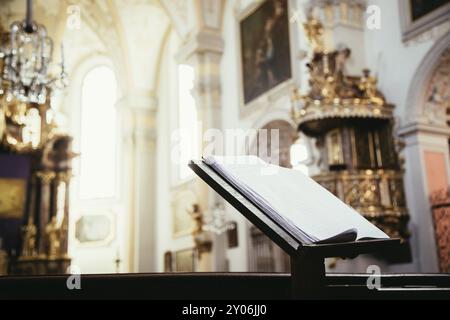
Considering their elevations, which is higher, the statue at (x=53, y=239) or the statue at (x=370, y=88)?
the statue at (x=370, y=88)

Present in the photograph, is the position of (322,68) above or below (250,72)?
below

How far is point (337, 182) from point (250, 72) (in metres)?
4.54

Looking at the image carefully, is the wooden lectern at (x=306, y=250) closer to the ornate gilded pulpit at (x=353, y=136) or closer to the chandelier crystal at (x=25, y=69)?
the ornate gilded pulpit at (x=353, y=136)

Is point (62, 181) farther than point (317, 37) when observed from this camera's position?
Yes

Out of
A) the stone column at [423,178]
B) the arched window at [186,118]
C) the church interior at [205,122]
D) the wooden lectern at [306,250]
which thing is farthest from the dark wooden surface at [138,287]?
the arched window at [186,118]

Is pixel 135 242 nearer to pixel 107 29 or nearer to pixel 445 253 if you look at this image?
pixel 107 29

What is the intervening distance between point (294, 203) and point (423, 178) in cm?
588

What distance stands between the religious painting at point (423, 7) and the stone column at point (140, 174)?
9.13 m

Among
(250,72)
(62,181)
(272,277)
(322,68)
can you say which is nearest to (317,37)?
(322,68)

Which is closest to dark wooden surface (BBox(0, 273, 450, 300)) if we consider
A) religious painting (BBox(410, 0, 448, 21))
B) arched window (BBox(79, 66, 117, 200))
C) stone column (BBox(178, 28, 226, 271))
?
religious painting (BBox(410, 0, 448, 21))

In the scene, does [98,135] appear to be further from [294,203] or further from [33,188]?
[294,203]

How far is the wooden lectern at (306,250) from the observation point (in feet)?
4.46

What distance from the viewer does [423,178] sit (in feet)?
22.9
